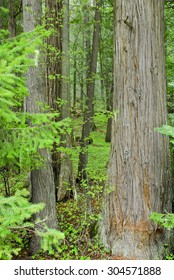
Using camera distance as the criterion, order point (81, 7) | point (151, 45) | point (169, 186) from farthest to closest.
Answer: point (81, 7) < point (169, 186) < point (151, 45)

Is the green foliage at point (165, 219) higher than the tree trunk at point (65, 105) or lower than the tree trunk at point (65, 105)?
Result: lower

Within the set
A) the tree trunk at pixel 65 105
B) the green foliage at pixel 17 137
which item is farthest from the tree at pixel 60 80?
the green foliage at pixel 17 137

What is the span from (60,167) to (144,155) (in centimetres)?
268

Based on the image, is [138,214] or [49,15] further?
[49,15]

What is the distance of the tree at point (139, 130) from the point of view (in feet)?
13.4

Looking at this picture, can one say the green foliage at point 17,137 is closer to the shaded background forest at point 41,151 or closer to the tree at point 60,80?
the shaded background forest at point 41,151

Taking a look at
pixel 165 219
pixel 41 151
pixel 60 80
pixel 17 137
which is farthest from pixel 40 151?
pixel 60 80

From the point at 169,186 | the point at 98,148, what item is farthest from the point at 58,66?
the point at 98,148

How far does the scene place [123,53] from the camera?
163 inches

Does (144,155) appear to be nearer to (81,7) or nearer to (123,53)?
(123,53)

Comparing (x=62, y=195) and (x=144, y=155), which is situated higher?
(x=144, y=155)

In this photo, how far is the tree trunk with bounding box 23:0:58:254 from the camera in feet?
14.8

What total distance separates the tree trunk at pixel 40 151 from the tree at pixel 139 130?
1173mm

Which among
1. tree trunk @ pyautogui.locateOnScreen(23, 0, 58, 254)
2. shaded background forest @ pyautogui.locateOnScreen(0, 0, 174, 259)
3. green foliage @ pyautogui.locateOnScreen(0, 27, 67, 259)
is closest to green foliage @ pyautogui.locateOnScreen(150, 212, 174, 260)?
shaded background forest @ pyautogui.locateOnScreen(0, 0, 174, 259)
